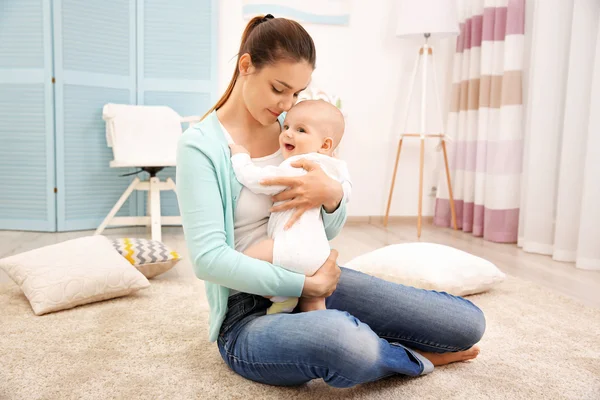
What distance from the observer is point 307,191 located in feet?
4.03

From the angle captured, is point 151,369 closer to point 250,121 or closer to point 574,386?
point 250,121

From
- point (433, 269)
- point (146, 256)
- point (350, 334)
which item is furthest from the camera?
point (146, 256)

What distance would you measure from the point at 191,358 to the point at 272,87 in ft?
2.43

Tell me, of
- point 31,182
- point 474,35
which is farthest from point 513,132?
point 31,182

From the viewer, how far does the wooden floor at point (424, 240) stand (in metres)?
2.40

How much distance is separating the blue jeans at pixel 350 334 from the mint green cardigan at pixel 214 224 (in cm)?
9

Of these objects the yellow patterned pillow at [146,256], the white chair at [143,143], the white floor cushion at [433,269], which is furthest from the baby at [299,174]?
the white chair at [143,143]

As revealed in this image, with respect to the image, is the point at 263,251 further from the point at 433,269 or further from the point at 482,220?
the point at 482,220

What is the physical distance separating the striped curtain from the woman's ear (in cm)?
251

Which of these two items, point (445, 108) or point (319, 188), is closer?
point (319, 188)

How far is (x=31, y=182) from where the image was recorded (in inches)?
143

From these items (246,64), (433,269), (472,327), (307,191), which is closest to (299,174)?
(307,191)

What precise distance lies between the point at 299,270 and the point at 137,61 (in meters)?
2.97

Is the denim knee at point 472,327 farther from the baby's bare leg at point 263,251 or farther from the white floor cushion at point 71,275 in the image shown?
the white floor cushion at point 71,275
